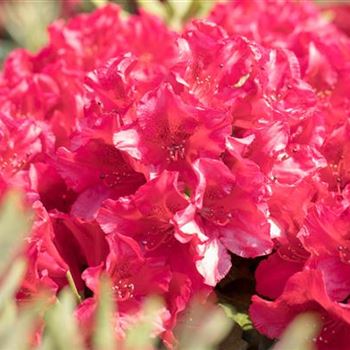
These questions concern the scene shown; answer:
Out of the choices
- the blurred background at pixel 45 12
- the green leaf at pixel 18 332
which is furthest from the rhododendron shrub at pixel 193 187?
the blurred background at pixel 45 12

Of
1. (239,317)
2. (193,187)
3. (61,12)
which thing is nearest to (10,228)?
(193,187)

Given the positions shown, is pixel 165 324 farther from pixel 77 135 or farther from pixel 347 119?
pixel 347 119

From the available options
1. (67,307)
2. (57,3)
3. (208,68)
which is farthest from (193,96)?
(57,3)

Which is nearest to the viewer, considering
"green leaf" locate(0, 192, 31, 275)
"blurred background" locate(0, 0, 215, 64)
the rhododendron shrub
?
"green leaf" locate(0, 192, 31, 275)

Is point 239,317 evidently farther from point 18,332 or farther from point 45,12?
point 45,12

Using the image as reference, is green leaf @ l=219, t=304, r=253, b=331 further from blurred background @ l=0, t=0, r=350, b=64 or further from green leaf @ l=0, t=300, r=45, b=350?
blurred background @ l=0, t=0, r=350, b=64

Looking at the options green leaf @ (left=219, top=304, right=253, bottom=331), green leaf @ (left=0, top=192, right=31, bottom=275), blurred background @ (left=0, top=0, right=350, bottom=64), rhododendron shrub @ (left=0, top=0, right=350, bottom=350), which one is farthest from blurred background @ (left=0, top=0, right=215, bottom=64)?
green leaf @ (left=0, top=192, right=31, bottom=275)

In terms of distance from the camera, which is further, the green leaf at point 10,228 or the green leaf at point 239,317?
the green leaf at point 239,317

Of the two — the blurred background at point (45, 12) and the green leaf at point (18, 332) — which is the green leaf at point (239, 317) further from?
the blurred background at point (45, 12)
